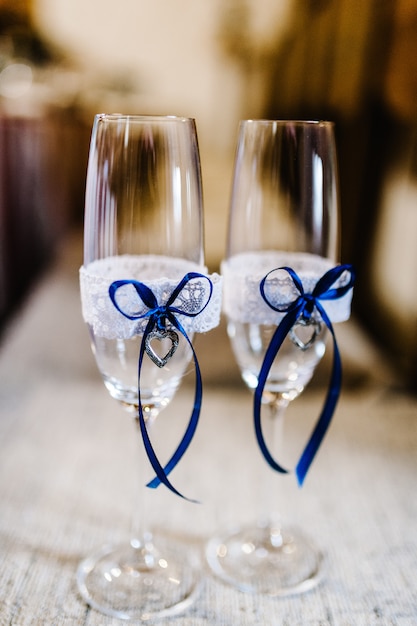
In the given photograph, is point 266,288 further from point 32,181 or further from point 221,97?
point 221,97

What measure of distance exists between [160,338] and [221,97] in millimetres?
2675

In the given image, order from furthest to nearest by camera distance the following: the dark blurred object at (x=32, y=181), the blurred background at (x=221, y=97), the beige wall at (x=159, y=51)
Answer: the beige wall at (x=159, y=51) → the dark blurred object at (x=32, y=181) → the blurred background at (x=221, y=97)

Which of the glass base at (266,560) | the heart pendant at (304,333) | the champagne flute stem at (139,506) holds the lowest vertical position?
the glass base at (266,560)

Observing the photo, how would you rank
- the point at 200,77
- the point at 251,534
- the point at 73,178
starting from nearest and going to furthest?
1. the point at 251,534
2. the point at 73,178
3. the point at 200,77

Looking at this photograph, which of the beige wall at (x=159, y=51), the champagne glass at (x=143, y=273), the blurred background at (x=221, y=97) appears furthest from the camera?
the beige wall at (x=159, y=51)

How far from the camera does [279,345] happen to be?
0.36 m

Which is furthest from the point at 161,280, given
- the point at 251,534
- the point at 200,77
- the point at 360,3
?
the point at 200,77

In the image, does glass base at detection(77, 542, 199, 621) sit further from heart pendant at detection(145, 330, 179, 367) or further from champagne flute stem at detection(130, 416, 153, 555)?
heart pendant at detection(145, 330, 179, 367)

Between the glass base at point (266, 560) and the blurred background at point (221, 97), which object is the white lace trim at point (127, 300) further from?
the blurred background at point (221, 97)

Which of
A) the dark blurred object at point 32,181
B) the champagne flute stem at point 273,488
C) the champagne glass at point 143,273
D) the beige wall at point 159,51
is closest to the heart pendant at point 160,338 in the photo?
the champagne glass at point 143,273

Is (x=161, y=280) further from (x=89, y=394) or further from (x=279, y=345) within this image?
(x=89, y=394)

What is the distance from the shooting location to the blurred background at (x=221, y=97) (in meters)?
0.76

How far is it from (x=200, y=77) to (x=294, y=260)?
2.68 m

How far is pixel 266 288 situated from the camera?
1.18 feet
